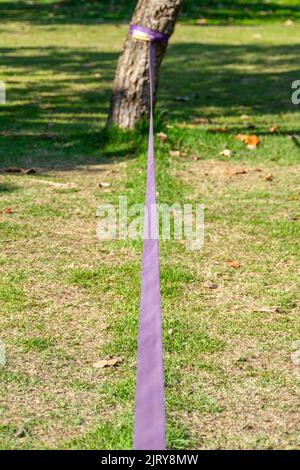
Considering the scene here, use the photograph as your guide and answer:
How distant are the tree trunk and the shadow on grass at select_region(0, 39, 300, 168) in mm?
192

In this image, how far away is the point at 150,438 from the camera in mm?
2943

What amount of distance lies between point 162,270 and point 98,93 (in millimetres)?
6196

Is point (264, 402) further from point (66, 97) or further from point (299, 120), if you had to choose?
point (66, 97)

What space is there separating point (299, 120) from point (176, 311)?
217 inches

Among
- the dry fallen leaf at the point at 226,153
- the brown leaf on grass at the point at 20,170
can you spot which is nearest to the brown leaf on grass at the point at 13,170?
the brown leaf on grass at the point at 20,170

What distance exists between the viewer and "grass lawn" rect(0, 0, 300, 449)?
12.4 feet

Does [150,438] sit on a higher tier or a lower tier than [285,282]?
higher

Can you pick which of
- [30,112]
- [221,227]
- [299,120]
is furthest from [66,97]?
[221,227]

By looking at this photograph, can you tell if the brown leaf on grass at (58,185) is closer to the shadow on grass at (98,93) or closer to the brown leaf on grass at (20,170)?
the brown leaf on grass at (20,170)

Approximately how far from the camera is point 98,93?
37.3 ft

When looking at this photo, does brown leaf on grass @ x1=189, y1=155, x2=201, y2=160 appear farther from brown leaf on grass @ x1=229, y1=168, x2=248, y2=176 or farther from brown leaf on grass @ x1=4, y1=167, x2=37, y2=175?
brown leaf on grass @ x1=4, y1=167, x2=37, y2=175

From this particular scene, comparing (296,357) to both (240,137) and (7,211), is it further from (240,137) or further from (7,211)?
(240,137)

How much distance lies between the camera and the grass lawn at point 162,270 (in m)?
3.77

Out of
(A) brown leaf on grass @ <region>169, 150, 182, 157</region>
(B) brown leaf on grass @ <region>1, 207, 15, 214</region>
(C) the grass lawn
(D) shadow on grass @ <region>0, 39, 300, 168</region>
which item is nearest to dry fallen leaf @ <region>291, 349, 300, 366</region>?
(C) the grass lawn
